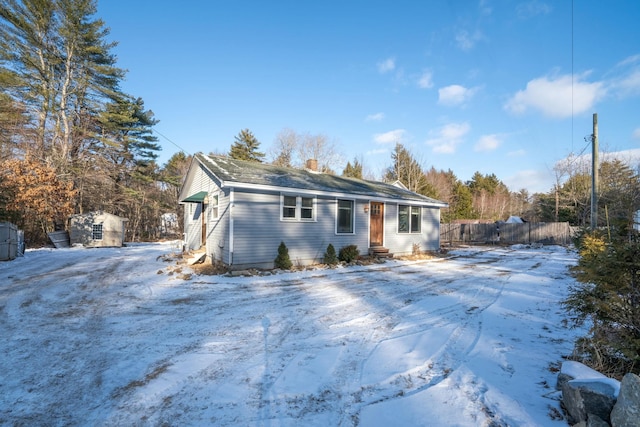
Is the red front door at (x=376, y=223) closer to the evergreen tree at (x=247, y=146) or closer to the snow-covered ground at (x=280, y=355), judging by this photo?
the snow-covered ground at (x=280, y=355)

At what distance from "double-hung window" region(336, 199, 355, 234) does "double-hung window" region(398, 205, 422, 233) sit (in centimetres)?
317

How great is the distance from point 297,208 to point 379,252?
4425 millimetres

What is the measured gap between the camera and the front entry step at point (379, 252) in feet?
41.7

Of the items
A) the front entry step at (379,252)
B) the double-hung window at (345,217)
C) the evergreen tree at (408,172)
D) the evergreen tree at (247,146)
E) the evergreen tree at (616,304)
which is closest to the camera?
the evergreen tree at (616,304)

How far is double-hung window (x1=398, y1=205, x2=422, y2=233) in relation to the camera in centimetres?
1415

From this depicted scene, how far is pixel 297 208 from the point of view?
10.7 m

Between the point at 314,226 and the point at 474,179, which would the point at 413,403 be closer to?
the point at 314,226

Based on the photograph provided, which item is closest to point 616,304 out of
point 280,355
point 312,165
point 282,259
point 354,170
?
point 280,355

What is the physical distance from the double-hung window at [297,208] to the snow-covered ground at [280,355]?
3662 millimetres

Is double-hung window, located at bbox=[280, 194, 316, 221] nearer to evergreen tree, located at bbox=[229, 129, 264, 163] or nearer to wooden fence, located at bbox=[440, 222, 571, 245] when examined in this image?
wooden fence, located at bbox=[440, 222, 571, 245]

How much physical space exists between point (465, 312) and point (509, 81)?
12.3m

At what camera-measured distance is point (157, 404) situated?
8.74 ft

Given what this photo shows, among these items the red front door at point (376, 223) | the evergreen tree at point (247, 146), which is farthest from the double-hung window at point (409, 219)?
the evergreen tree at point (247, 146)

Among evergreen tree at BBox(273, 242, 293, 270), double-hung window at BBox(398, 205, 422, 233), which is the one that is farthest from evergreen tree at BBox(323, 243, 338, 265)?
double-hung window at BBox(398, 205, 422, 233)
